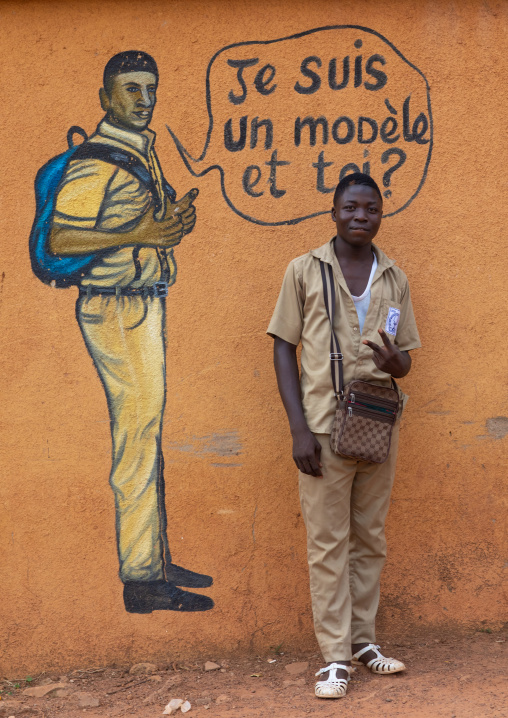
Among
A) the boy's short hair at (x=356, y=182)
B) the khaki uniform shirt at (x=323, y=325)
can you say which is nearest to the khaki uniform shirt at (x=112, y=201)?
the khaki uniform shirt at (x=323, y=325)

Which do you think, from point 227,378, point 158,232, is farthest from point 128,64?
point 227,378

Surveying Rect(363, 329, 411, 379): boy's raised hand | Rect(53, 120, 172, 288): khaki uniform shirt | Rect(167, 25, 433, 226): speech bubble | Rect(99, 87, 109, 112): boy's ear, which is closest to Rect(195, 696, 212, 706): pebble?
Rect(363, 329, 411, 379): boy's raised hand

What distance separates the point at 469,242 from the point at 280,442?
4.11 ft

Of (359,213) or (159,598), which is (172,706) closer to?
(159,598)

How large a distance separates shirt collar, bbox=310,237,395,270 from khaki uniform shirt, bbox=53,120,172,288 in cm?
76

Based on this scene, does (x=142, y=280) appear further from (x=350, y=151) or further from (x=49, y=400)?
(x=350, y=151)

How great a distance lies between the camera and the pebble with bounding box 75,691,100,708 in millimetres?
2900

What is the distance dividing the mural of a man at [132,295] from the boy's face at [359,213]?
28.7 inches

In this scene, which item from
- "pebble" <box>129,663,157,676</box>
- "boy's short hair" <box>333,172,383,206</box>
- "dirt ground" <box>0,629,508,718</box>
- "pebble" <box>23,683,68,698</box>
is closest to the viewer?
"dirt ground" <box>0,629,508,718</box>

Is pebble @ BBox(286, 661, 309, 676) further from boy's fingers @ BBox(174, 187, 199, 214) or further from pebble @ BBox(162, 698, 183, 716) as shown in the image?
boy's fingers @ BBox(174, 187, 199, 214)

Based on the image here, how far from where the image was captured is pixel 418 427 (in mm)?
3260

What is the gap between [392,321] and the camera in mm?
2787

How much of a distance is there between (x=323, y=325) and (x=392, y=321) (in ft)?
0.89

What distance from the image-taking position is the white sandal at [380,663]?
2885 mm
